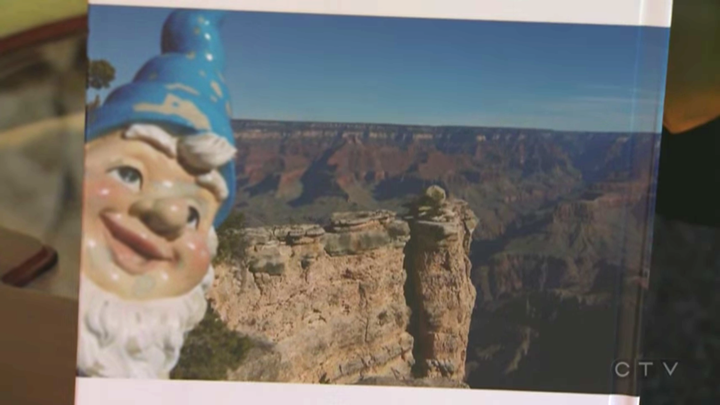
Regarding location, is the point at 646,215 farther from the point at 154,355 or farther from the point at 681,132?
the point at 154,355

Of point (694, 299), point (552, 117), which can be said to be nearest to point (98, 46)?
point (552, 117)

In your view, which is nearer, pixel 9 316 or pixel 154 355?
pixel 154 355

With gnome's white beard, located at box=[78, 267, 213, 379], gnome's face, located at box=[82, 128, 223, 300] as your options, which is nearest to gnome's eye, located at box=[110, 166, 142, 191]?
gnome's face, located at box=[82, 128, 223, 300]

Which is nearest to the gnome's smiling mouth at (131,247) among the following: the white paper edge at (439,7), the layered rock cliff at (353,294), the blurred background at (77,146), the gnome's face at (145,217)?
the gnome's face at (145,217)

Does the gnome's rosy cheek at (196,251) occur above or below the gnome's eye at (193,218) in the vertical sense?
below

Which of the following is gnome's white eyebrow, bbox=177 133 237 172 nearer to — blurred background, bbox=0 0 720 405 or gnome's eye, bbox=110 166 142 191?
gnome's eye, bbox=110 166 142 191

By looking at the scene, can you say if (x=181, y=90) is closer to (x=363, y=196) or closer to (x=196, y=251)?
(x=196, y=251)

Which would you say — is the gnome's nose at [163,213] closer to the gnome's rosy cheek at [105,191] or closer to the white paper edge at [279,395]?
the gnome's rosy cheek at [105,191]
